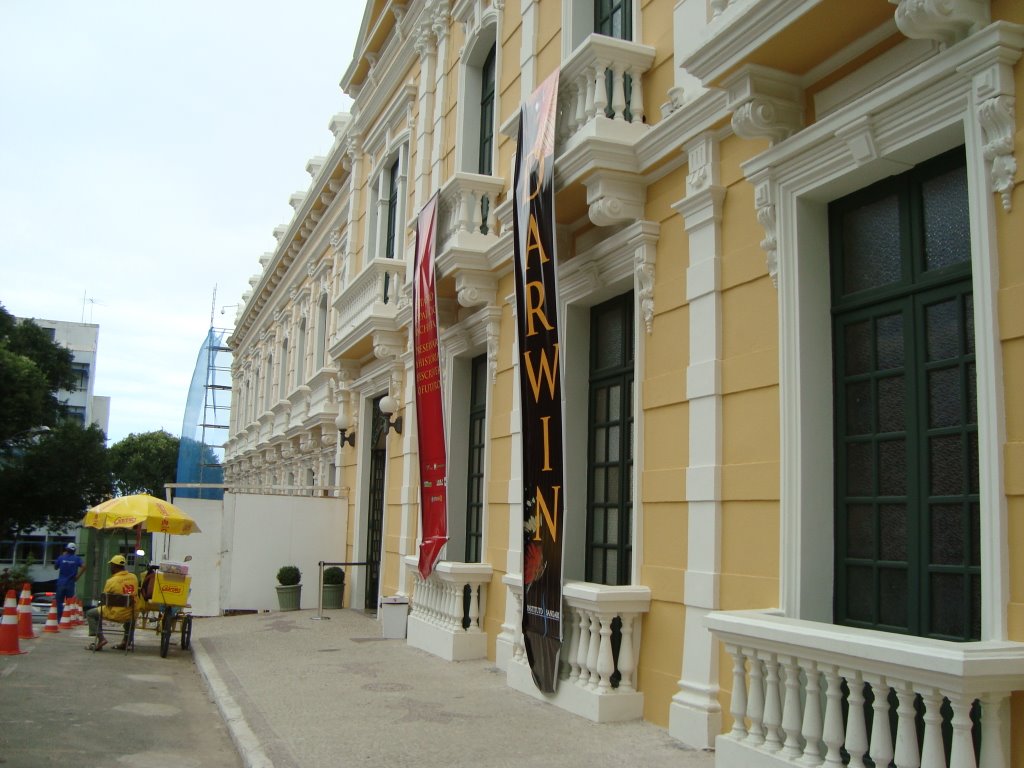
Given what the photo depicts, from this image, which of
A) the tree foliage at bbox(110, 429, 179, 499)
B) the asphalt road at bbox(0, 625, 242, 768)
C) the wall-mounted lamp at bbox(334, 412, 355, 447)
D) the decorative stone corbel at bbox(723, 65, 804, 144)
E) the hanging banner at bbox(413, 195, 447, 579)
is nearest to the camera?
the decorative stone corbel at bbox(723, 65, 804, 144)

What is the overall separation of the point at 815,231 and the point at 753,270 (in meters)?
0.54

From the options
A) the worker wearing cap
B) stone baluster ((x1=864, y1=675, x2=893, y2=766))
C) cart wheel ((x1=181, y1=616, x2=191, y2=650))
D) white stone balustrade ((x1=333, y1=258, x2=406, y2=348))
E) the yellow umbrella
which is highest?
white stone balustrade ((x1=333, y1=258, x2=406, y2=348))

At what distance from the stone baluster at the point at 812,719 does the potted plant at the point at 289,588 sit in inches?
499

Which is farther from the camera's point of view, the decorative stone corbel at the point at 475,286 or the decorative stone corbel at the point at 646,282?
the decorative stone corbel at the point at 475,286

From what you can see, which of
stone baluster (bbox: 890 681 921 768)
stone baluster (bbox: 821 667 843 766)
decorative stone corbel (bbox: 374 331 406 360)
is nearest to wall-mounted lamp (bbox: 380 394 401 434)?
decorative stone corbel (bbox: 374 331 406 360)

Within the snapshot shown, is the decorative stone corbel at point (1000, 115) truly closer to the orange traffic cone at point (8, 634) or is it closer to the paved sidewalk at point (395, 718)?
the paved sidewalk at point (395, 718)

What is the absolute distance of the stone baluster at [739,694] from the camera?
536cm

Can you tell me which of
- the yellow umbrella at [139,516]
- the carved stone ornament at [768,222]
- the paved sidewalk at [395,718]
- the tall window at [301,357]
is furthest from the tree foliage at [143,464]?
the carved stone ornament at [768,222]

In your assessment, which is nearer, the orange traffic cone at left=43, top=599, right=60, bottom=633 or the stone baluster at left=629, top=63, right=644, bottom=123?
the stone baluster at left=629, top=63, right=644, bottom=123

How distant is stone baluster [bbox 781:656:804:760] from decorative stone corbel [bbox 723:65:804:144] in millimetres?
3155

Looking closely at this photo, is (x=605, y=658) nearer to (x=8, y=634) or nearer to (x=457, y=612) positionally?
(x=457, y=612)

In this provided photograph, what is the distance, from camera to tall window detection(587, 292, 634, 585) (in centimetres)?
813

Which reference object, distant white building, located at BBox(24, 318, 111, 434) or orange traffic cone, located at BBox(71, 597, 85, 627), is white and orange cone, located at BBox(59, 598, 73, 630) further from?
distant white building, located at BBox(24, 318, 111, 434)

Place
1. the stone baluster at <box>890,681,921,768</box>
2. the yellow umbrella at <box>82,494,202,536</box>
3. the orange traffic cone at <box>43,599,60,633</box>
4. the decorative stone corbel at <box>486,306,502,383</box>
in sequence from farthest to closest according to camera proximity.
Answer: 1. the orange traffic cone at <box>43,599,60,633</box>
2. the yellow umbrella at <box>82,494,202,536</box>
3. the decorative stone corbel at <box>486,306,502,383</box>
4. the stone baluster at <box>890,681,921,768</box>
